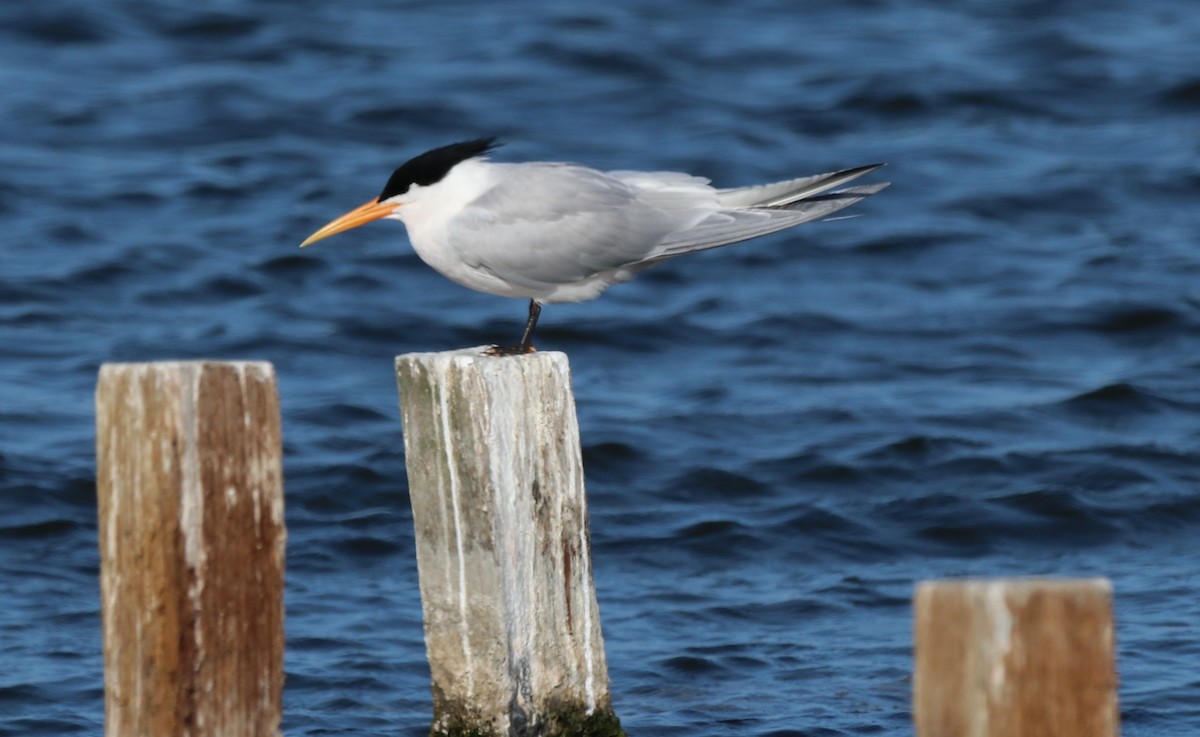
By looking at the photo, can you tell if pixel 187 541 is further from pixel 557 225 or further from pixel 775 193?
pixel 775 193

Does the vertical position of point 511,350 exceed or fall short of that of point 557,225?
it falls short

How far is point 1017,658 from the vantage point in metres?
3.06

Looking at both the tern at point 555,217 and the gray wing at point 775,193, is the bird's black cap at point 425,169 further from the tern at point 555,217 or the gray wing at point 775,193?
the gray wing at point 775,193

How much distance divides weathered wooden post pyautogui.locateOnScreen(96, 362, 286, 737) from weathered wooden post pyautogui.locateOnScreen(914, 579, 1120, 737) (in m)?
1.55

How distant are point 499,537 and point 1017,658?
→ 2038 millimetres

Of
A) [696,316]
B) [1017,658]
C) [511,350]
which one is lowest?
[696,316]

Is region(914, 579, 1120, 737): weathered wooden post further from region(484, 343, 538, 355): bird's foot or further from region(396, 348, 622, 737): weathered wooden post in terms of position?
region(484, 343, 538, 355): bird's foot

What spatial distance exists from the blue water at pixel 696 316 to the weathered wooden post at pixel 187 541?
103 inches

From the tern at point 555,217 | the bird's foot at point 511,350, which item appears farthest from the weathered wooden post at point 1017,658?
the tern at point 555,217

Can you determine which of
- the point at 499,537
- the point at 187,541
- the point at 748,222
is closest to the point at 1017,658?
the point at 187,541

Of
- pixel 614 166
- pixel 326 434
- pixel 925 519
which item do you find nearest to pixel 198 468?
pixel 925 519

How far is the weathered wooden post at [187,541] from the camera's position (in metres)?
3.85

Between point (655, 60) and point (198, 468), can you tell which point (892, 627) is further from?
point (655, 60)

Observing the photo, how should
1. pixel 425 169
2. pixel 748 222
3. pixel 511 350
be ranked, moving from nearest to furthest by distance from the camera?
pixel 511 350
pixel 425 169
pixel 748 222
